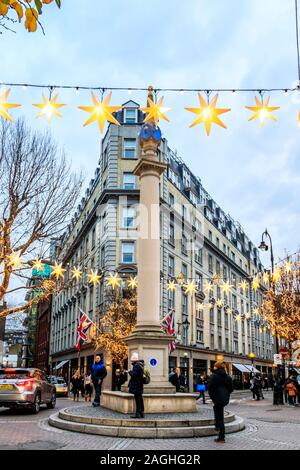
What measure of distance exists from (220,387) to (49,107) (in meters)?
7.21

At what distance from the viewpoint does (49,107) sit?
34.2ft

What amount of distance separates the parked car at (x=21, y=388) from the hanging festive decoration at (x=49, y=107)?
9.63 m

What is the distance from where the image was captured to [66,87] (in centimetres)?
1048

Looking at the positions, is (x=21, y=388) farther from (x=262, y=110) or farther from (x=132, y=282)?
(x=132, y=282)

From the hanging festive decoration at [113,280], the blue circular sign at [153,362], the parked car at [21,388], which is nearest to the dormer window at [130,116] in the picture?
the hanging festive decoration at [113,280]

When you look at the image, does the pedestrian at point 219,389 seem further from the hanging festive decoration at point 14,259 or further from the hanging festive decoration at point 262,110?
the hanging festive decoration at point 14,259

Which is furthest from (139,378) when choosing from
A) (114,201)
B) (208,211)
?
(208,211)

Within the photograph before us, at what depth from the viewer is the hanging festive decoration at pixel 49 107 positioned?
406 inches

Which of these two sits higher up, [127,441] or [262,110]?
[262,110]

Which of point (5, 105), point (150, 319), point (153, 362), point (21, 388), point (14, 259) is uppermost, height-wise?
point (5, 105)

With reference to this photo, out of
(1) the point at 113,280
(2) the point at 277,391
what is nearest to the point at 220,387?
(2) the point at 277,391

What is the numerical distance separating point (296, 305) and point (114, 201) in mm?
16284

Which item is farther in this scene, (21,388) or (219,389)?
(21,388)

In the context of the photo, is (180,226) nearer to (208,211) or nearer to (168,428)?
(208,211)
